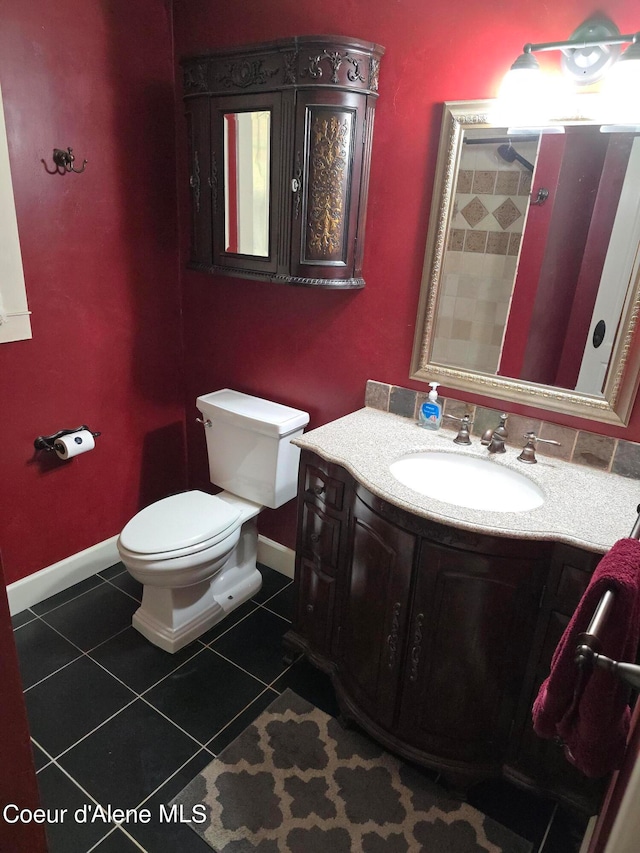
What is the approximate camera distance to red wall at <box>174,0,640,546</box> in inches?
62.9

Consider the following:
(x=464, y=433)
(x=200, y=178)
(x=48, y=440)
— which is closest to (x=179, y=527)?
(x=48, y=440)

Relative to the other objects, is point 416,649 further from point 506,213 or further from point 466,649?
point 506,213

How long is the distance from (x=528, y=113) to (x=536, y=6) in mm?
253

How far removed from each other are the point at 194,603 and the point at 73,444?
2.47ft

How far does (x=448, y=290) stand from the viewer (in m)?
1.83

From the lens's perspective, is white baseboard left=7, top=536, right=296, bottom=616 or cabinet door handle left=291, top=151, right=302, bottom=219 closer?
cabinet door handle left=291, top=151, right=302, bottom=219

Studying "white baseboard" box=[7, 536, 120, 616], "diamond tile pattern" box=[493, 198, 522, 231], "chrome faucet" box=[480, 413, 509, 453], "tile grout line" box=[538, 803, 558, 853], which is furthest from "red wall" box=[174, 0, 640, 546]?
"tile grout line" box=[538, 803, 558, 853]

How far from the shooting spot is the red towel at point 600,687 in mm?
839

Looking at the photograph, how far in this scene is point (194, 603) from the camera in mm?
2098

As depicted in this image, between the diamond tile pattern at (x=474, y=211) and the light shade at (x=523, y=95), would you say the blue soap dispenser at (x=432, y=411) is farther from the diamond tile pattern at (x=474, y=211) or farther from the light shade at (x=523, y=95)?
the light shade at (x=523, y=95)

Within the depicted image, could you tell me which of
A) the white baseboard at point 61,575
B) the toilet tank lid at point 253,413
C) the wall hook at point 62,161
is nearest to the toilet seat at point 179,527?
the toilet tank lid at point 253,413

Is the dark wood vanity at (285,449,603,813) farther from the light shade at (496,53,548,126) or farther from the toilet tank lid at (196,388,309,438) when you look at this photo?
the light shade at (496,53,548,126)

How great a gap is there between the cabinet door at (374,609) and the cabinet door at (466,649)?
44 mm

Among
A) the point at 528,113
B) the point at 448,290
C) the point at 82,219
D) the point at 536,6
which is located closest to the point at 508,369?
the point at 448,290
